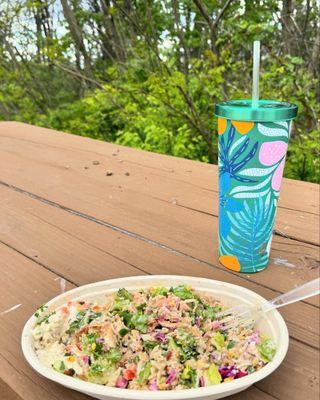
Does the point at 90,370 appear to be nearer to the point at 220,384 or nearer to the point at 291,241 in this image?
the point at 220,384

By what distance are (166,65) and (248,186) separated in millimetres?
2373

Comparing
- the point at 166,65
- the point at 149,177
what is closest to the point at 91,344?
the point at 149,177

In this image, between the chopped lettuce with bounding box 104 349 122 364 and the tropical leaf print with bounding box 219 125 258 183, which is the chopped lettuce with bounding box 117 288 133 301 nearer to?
the chopped lettuce with bounding box 104 349 122 364

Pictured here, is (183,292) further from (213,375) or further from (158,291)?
(213,375)

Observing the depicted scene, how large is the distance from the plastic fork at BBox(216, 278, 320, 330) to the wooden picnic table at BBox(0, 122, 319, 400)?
7 cm

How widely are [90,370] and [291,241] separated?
2.06 feet

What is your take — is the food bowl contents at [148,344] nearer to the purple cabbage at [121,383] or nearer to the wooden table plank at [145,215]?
the purple cabbage at [121,383]

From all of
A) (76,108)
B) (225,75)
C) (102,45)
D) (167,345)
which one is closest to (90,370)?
(167,345)

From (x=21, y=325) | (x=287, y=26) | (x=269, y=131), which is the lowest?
(x=21, y=325)

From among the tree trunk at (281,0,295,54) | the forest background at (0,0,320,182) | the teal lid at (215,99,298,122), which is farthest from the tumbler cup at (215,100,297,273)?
the tree trunk at (281,0,295,54)

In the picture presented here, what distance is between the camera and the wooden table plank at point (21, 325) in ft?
1.94

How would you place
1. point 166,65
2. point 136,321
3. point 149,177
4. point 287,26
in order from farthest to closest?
point 166,65 → point 287,26 → point 149,177 → point 136,321

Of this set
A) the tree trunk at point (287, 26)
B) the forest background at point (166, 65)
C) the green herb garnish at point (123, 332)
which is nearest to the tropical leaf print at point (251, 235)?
the green herb garnish at point (123, 332)

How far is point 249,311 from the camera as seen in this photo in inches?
26.7
